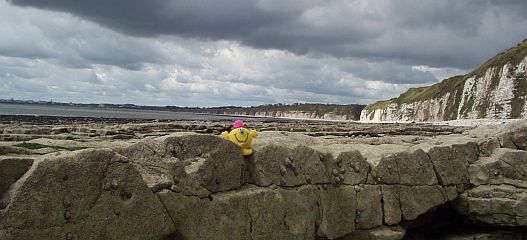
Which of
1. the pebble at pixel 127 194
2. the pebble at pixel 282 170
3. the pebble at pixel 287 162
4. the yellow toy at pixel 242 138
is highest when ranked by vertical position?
the yellow toy at pixel 242 138

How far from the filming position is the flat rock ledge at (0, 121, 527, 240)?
334 inches

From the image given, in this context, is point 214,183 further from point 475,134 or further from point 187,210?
point 475,134

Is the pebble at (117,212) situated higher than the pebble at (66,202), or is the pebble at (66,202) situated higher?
the pebble at (66,202)

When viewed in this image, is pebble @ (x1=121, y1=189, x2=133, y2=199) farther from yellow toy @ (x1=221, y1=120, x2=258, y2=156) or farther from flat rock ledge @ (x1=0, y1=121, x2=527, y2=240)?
yellow toy @ (x1=221, y1=120, x2=258, y2=156)

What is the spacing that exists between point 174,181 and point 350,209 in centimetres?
549

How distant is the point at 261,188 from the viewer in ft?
38.4

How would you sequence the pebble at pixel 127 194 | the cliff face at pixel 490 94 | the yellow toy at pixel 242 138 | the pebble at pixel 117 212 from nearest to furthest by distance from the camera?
the pebble at pixel 117 212
the pebble at pixel 127 194
the yellow toy at pixel 242 138
the cliff face at pixel 490 94

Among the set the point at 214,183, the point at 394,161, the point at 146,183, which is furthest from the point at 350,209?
the point at 146,183

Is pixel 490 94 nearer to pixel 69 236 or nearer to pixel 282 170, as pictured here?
pixel 282 170

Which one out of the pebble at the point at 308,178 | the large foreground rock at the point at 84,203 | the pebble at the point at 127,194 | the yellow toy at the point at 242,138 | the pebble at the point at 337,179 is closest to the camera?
the large foreground rock at the point at 84,203

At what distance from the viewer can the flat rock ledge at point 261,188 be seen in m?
8.49

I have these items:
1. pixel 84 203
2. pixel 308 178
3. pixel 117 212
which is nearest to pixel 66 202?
pixel 84 203

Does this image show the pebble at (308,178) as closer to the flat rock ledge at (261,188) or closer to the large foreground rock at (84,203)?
the flat rock ledge at (261,188)

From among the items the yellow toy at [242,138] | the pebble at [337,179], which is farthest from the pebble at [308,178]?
the yellow toy at [242,138]
